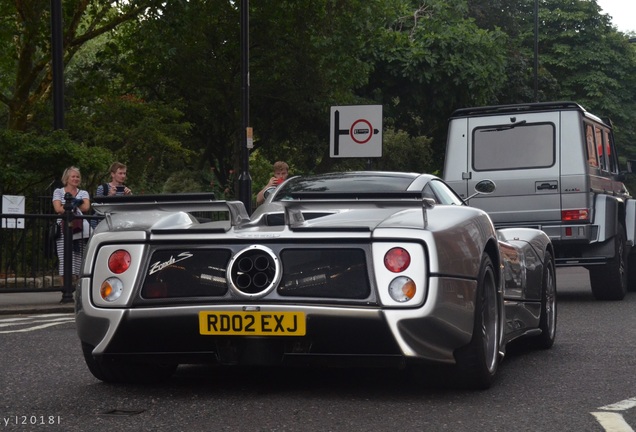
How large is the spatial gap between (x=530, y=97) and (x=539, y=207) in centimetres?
3377

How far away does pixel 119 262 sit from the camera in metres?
6.52

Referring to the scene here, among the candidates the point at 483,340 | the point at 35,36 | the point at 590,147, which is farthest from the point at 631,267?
the point at 35,36

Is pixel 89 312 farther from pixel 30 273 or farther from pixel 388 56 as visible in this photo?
pixel 388 56

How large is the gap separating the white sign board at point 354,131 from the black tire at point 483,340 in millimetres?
11775

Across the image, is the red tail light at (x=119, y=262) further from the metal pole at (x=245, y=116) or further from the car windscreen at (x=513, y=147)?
the metal pole at (x=245, y=116)

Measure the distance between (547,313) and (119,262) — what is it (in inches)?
150

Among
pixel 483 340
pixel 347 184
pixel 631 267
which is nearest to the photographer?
pixel 483 340

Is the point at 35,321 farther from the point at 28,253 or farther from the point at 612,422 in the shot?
the point at 612,422

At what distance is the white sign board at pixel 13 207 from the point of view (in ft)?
50.2

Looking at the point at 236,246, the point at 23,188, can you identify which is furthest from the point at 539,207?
the point at 236,246

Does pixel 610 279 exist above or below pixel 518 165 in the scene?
below

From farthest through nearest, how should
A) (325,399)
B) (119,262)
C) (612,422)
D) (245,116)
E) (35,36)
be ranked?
(35,36), (245,116), (119,262), (325,399), (612,422)

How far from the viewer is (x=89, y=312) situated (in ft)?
21.4

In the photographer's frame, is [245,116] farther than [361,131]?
Yes
